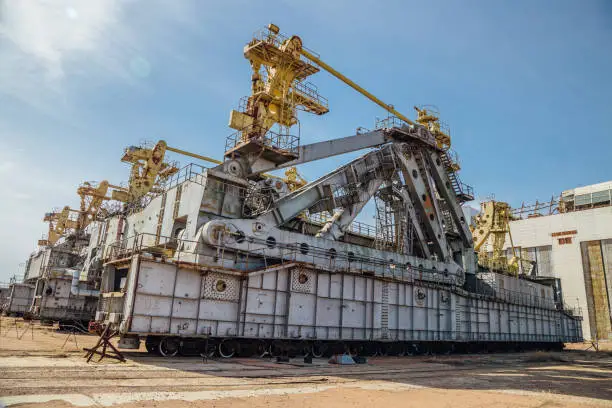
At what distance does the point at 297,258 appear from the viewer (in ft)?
57.9

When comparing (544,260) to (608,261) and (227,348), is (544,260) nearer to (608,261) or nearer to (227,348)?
(608,261)

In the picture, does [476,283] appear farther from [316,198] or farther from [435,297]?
[316,198]

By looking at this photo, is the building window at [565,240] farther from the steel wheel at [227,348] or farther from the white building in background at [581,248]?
the steel wheel at [227,348]

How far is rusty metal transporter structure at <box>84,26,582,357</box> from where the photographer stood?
13742mm

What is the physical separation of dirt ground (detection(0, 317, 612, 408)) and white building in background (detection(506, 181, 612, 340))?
36396mm

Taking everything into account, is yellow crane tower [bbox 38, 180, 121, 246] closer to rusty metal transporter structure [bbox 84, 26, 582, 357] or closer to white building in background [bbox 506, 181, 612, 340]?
rusty metal transporter structure [bbox 84, 26, 582, 357]

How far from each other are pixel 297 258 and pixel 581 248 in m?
39.5

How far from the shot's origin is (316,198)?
19312mm

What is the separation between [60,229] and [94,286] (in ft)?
86.3

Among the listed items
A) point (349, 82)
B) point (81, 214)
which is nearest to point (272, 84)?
point (349, 82)

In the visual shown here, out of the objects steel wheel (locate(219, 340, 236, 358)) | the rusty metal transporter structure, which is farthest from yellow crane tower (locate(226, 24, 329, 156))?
steel wheel (locate(219, 340, 236, 358))

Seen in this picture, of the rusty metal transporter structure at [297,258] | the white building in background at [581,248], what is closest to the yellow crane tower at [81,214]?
the rusty metal transporter structure at [297,258]

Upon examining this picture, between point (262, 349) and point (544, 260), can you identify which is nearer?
point (262, 349)

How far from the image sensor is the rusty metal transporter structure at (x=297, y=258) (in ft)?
45.1
